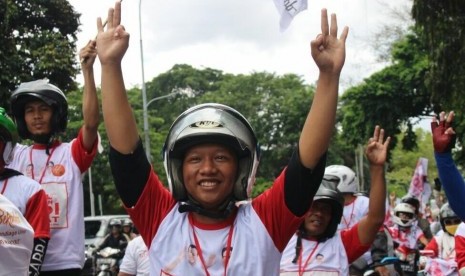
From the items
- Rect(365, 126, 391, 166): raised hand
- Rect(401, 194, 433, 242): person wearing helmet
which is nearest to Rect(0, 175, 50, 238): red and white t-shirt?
Rect(365, 126, 391, 166): raised hand

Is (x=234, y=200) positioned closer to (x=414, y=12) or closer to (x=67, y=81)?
(x=414, y=12)

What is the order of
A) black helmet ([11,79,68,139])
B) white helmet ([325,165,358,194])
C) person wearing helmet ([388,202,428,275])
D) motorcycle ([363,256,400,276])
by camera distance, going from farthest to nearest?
person wearing helmet ([388,202,428,275]), white helmet ([325,165,358,194]), motorcycle ([363,256,400,276]), black helmet ([11,79,68,139])

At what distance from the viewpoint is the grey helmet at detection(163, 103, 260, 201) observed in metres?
3.57

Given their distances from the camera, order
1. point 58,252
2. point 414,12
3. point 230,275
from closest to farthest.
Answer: point 230,275 → point 58,252 → point 414,12

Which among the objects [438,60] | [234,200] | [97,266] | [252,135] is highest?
[438,60]

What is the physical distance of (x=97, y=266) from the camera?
58.2 feet

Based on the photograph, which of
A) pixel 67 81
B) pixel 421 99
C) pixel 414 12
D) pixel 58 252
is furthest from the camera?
pixel 421 99

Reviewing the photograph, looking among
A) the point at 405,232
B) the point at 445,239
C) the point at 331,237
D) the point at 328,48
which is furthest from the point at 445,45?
the point at 328,48

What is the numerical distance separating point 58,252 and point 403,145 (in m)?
27.2

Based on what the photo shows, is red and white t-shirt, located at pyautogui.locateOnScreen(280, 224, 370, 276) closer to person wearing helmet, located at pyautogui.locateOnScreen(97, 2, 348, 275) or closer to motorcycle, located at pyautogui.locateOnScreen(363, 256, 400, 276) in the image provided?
person wearing helmet, located at pyautogui.locateOnScreen(97, 2, 348, 275)

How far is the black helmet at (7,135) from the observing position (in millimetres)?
5062

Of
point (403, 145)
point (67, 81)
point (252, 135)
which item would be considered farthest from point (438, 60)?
point (252, 135)

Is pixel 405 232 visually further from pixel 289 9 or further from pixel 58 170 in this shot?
pixel 289 9

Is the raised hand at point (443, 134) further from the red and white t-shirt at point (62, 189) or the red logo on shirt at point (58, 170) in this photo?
the red logo on shirt at point (58, 170)
